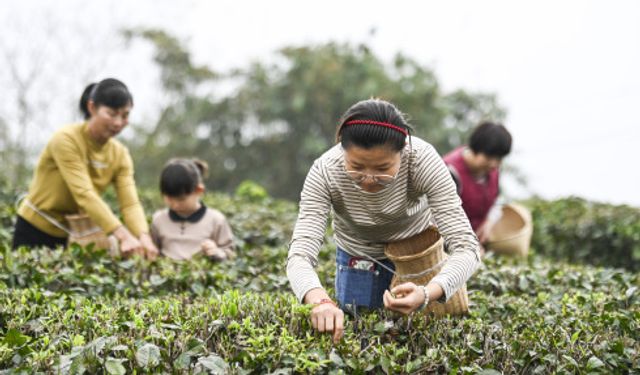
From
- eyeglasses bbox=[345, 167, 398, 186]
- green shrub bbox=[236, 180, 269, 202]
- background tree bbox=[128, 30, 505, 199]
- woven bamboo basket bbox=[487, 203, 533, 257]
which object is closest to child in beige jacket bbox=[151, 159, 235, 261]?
eyeglasses bbox=[345, 167, 398, 186]

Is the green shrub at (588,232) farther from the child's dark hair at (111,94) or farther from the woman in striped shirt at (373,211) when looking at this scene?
the child's dark hair at (111,94)

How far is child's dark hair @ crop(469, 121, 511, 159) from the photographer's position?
5184 mm

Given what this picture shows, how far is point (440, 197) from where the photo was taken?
2721 mm

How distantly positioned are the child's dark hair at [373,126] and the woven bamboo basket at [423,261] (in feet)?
1.60

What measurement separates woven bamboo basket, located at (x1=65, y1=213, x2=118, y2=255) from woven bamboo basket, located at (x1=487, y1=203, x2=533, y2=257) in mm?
3201

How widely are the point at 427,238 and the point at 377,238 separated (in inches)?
9.4

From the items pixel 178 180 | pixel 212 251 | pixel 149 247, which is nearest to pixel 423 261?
pixel 212 251

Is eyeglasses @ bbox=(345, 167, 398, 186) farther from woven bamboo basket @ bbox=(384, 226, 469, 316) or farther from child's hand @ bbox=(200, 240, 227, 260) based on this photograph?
child's hand @ bbox=(200, 240, 227, 260)

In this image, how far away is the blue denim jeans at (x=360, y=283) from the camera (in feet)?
10.2

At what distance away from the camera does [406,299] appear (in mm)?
2400

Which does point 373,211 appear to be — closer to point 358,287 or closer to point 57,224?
point 358,287

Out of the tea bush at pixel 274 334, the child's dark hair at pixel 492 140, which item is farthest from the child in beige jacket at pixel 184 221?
the child's dark hair at pixel 492 140

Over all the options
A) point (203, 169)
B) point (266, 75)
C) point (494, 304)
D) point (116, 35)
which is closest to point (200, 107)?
point (266, 75)

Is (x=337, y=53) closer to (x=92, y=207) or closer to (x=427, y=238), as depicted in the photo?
(x=92, y=207)
